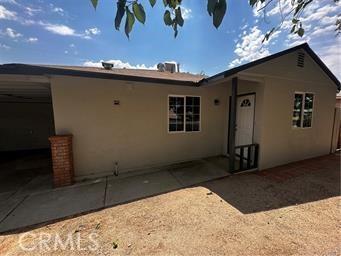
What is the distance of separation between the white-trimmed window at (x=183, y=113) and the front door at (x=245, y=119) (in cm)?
156

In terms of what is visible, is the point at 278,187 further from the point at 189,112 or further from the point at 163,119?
the point at 163,119

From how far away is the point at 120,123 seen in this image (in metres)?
5.46

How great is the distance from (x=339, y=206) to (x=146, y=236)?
13.0 feet

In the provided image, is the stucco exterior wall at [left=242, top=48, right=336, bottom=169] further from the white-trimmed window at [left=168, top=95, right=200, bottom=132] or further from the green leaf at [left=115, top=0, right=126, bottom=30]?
the green leaf at [left=115, top=0, right=126, bottom=30]

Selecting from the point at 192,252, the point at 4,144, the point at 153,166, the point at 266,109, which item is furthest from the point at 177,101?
the point at 4,144

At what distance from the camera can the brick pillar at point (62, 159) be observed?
4.51 m

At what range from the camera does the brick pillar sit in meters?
4.51

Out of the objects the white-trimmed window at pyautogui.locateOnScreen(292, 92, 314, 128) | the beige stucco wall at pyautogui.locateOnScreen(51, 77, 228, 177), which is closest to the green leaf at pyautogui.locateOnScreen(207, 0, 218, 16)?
the beige stucco wall at pyautogui.locateOnScreen(51, 77, 228, 177)

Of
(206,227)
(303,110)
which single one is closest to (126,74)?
(206,227)

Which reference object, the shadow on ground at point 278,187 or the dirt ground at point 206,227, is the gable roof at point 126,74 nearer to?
the shadow on ground at point 278,187

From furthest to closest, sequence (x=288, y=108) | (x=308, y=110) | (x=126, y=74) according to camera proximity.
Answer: (x=308, y=110)
(x=288, y=108)
(x=126, y=74)

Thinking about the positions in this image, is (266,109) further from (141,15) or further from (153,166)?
(141,15)

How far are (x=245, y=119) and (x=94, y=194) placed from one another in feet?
17.6
